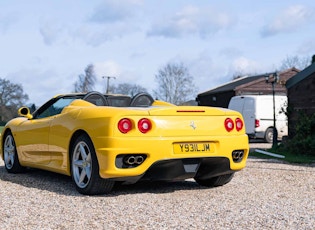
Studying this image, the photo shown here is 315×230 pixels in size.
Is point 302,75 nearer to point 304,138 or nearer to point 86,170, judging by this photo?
point 304,138

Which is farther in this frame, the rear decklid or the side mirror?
the side mirror

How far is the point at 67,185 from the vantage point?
6.69 metres

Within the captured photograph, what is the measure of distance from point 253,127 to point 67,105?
48.0ft

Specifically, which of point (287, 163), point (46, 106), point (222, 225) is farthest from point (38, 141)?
point (287, 163)

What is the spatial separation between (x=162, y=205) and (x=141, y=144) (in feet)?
2.46

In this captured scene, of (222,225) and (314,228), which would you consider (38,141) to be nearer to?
(222,225)

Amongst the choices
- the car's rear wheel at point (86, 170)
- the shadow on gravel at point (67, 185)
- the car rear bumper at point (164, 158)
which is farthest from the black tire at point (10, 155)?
the car rear bumper at point (164, 158)

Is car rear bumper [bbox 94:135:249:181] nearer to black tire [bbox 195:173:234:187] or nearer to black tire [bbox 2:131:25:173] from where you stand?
black tire [bbox 195:173:234:187]

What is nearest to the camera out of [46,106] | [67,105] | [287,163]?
[67,105]

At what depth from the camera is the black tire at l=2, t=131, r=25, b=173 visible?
8.01 meters

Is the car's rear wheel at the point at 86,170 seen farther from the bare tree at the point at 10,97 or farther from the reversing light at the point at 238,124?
the bare tree at the point at 10,97

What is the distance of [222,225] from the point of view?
14.1 ft

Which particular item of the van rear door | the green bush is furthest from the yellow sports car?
the van rear door

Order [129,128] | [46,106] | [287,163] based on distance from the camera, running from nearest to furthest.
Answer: [129,128]
[46,106]
[287,163]
